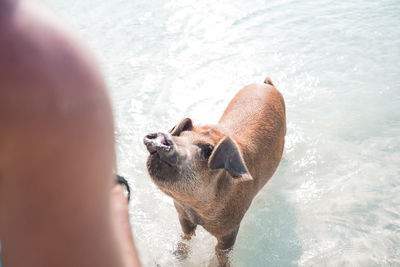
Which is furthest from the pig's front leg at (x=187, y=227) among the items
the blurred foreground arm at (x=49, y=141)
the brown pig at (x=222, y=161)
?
the blurred foreground arm at (x=49, y=141)

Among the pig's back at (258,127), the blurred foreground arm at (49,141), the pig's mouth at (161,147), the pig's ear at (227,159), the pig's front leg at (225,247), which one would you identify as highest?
the blurred foreground arm at (49,141)

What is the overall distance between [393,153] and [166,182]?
11.9ft

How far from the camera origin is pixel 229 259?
3.81 metres

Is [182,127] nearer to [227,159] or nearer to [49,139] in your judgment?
[227,159]

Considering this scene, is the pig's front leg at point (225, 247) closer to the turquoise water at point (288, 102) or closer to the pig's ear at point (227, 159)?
the turquoise water at point (288, 102)

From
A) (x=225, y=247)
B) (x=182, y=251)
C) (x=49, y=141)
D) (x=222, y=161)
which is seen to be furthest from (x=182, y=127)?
(x=49, y=141)

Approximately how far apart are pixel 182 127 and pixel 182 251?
4.93 ft

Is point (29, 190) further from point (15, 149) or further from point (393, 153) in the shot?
point (393, 153)

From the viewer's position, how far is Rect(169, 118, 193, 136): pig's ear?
3205mm

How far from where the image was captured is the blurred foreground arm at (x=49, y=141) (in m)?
0.44

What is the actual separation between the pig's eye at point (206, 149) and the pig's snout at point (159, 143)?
1.65 ft

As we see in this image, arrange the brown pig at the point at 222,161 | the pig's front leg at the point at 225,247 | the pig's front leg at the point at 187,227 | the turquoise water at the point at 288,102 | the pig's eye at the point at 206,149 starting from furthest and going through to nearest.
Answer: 1. the turquoise water at the point at 288,102
2. the pig's front leg at the point at 187,227
3. the pig's front leg at the point at 225,247
4. the pig's eye at the point at 206,149
5. the brown pig at the point at 222,161

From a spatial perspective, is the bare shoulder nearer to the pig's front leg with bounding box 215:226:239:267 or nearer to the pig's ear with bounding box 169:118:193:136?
the pig's ear with bounding box 169:118:193:136

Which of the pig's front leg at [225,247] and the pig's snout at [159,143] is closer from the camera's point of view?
the pig's snout at [159,143]
